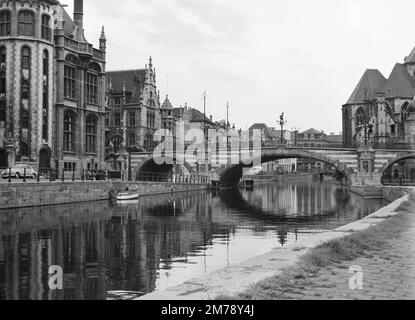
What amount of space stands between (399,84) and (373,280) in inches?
3832

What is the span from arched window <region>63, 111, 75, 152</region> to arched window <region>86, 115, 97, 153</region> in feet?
9.33

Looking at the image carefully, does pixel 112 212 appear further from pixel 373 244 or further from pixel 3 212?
pixel 373 244

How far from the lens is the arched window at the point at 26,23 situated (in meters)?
51.2

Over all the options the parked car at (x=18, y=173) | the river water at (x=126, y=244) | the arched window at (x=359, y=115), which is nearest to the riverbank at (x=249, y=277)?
the river water at (x=126, y=244)

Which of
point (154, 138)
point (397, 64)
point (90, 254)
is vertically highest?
point (397, 64)

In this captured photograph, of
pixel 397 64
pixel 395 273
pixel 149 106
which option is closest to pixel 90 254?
pixel 395 273

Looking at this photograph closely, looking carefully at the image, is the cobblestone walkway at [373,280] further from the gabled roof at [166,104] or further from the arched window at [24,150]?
the gabled roof at [166,104]

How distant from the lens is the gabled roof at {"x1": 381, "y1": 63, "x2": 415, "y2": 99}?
100m

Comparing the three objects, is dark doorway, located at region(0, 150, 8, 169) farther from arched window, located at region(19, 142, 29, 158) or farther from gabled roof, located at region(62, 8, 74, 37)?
gabled roof, located at region(62, 8, 74, 37)

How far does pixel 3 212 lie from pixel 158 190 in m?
29.2

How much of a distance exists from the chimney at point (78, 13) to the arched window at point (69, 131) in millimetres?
10336

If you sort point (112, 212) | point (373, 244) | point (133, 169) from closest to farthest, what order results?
point (373, 244), point (112, 212), point (133, 169)

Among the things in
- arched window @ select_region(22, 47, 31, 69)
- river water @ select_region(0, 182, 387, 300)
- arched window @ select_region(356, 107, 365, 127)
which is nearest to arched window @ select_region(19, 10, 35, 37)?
arched window @ select_region(22, 47, 31, 69)
